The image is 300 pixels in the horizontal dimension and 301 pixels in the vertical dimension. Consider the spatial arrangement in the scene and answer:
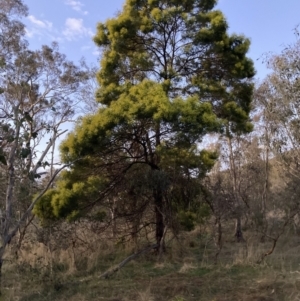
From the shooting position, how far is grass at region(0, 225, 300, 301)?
856 centimetres

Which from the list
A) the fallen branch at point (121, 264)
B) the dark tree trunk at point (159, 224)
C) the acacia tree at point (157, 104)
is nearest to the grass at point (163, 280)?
the fallen branch at point (121, 264)

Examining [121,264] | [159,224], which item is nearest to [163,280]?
[121,264]

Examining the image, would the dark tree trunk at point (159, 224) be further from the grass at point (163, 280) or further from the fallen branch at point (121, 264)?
the grass at point (163, 280)

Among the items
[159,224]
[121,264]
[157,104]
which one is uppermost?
[157,104]

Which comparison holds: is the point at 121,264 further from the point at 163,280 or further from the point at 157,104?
the point at 157,104

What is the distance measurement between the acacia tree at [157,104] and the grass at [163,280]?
159 centimetres

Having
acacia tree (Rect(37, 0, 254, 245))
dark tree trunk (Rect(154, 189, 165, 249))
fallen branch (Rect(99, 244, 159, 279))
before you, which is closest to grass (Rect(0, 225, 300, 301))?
fallen branch (Rect(99, 244, 159, 279))

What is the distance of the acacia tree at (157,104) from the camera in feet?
37.6

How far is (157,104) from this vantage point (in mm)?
11156

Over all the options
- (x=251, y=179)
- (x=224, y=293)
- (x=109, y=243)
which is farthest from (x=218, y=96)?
(x=251, y=179)

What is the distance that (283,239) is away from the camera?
19.3m

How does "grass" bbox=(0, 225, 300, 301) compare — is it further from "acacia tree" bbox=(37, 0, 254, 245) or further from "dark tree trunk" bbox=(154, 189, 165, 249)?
"acacia tree" bbox=(37, 0, 254, 245)

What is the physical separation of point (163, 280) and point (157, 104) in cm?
432

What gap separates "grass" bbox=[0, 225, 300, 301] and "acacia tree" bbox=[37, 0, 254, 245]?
1.59 metres
